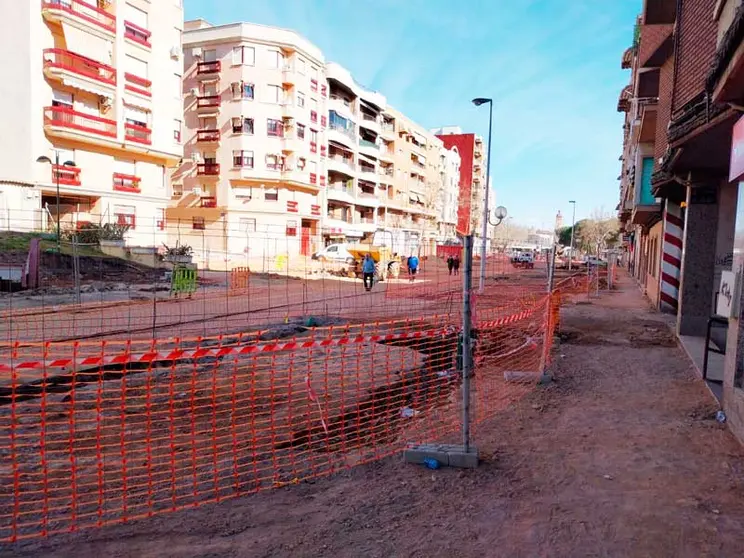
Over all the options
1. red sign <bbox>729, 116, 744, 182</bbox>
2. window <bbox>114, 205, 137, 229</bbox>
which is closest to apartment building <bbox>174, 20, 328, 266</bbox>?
window <bbox>114, 205, 137, 229</bbox>

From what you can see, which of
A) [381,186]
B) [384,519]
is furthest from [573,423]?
[381,186]

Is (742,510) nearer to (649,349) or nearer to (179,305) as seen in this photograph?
(649,349)

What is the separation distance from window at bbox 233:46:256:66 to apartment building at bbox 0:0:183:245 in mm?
5722

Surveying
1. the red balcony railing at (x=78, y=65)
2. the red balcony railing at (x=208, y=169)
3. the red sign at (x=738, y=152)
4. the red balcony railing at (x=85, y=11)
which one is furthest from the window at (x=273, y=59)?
the red sign at (x=738, y=152)

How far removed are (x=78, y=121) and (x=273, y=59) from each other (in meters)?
17.9

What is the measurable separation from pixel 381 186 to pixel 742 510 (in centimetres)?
6114

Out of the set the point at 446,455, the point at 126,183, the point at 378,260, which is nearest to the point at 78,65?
the point at 126,183

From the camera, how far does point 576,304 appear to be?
1789 centimetres

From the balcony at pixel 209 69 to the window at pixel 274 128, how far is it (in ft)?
18.4

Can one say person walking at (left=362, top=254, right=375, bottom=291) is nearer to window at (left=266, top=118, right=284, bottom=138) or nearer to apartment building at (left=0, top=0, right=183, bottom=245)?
apartment building at (left=0, top=0, right=183, bottom=245)

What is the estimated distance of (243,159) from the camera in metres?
43.2

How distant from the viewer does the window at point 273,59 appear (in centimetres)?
4338

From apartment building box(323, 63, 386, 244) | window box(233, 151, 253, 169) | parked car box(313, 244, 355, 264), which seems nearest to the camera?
parked car box(313, 244, 355, 264)

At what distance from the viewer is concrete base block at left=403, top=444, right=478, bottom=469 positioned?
4363 mm
